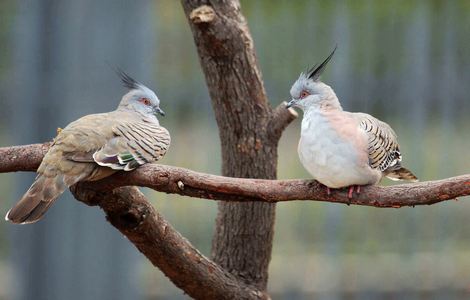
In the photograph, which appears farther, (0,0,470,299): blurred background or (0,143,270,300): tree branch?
(0,0,470,299): blurred background

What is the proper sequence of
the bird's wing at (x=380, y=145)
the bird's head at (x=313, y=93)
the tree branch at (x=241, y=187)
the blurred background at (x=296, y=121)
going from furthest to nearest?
1. the blurred background at (x=296, y=121)
2. the bird's head at (x=313, y=93)
3. the bird's wing at (x=380, y=145)
4. the tree branch at (x=241, y=187)

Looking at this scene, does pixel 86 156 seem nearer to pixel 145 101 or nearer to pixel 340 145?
pixel 145 101

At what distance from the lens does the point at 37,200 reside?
3.16 meters

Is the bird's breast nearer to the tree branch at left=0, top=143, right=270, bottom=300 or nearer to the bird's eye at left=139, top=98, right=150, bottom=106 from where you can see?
the tree branch at left=0, top=143, right=270, bottom=300

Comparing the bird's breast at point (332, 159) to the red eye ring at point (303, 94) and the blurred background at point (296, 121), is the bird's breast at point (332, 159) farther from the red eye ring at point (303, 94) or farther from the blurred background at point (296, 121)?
the blurred background at point (296, 121)

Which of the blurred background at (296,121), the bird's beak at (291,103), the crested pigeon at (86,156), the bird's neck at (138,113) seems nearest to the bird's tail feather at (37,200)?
the crested pigeon at (86,156)

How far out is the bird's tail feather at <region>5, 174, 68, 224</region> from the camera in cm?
314

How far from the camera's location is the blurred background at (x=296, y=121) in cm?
565

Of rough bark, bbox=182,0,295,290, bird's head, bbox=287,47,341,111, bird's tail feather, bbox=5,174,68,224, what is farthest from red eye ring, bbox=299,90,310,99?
bird's tail feather, bbox=5,174,68,224

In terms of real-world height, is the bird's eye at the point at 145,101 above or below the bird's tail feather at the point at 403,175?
above

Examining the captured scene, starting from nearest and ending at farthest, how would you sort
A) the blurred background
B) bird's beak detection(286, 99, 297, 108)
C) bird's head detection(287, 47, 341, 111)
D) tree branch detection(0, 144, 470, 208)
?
1. tree branch detection(0, 144, 470, 208)
2. bird's head detection(287, 47, 341, 111)
3. bird's beak detection(286, 99, 297, 108)
4. the blurred background

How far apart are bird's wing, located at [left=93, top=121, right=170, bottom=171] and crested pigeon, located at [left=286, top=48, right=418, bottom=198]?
1.90 ft

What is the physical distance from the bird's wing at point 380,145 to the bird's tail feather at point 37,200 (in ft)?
3.68

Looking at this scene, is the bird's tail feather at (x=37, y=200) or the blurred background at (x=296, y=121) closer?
the bird's tail feather at (x=37, y=200)
